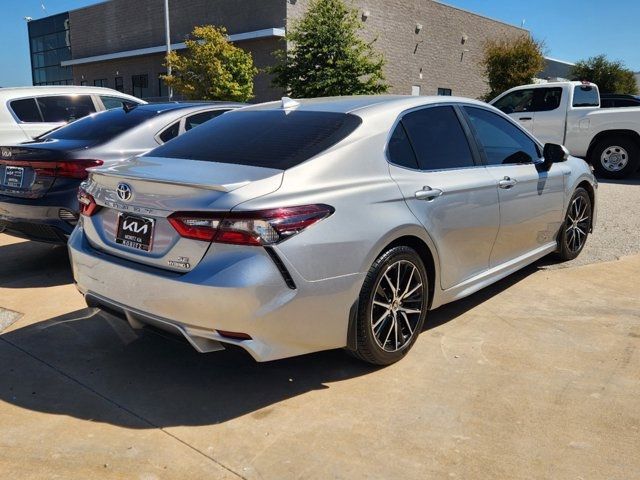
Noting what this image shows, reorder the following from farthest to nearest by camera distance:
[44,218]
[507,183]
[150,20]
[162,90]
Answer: [150,20]
[162,90]
[44,218]
[507,183]

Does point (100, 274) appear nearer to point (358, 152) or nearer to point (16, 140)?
point (358, 152)

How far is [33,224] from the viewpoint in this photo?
5031 millimetres

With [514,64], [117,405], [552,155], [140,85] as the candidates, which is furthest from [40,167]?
[140,85]

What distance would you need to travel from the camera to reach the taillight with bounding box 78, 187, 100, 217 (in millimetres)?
3453

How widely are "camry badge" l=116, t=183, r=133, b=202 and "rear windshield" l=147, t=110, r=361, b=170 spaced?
467 millimetres

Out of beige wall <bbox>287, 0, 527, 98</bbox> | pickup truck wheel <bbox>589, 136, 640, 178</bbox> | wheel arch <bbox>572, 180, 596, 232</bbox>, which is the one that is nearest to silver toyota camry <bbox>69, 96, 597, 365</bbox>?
wheel arch <bbox>572, 180, 596, 232</bbox>

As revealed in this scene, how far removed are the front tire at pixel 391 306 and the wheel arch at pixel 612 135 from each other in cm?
966

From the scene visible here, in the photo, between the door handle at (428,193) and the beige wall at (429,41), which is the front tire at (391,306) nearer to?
the door handle at (428,193)

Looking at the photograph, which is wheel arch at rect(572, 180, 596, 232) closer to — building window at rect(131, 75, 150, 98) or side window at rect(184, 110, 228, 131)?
side window at rect(184, 110, 228, 131)

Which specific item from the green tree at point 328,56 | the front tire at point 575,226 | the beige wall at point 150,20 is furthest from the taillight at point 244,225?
the beige wall at point 150,20

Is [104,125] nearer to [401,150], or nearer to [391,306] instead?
[401,150]

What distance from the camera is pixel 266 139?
11.5 ft

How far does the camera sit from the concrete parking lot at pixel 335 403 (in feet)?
8.57

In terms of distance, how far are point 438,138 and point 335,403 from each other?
6.33 feet
